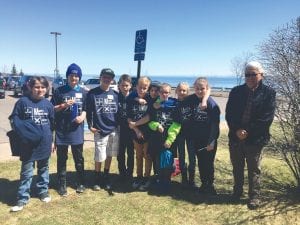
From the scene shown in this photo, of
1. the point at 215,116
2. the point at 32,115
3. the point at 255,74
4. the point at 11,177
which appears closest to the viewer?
the point at 255,74

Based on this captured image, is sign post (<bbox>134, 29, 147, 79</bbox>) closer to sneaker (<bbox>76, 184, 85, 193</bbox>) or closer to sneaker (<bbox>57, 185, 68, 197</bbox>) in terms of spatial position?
sneaker (<bbox>76, 184, 85, 193</bbox>)

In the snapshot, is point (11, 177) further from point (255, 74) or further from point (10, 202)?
point (255, 74)

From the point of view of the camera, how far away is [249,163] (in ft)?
15.4

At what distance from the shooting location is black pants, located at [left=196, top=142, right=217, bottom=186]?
5109 millimetres

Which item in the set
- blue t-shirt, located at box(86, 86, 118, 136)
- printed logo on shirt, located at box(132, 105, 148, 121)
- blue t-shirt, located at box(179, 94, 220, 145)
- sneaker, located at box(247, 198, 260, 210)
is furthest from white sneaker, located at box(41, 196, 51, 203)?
sneaker, located at box(247, 198, 260, 210)

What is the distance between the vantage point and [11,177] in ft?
19.7

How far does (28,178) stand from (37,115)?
904mm

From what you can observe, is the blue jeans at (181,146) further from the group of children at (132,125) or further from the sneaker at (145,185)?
the sneaker at (145,185)

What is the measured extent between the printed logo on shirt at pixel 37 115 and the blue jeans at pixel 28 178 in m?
0.59

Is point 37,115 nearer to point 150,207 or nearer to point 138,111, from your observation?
point 138,111

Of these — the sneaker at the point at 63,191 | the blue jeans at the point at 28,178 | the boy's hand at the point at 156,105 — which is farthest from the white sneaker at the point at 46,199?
the boy's hand at the point at 156,105

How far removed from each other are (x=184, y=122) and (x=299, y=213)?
202 cm

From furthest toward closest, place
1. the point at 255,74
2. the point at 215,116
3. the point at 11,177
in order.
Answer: the point at 11,177 → the point at 215,116 → the point at 255,74

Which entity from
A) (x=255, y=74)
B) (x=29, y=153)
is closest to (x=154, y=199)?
(x=29, y=153)
